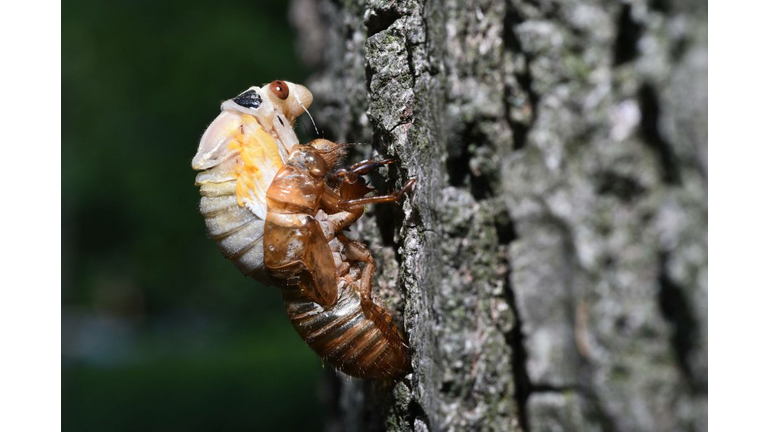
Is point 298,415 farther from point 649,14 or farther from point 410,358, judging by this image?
point 649,14

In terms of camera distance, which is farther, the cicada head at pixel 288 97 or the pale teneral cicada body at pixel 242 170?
the cicada head at pixel 288 97

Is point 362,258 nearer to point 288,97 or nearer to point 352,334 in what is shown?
point 352,334

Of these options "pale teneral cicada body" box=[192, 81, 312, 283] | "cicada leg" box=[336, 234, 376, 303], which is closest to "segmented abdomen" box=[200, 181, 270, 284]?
"pale teneral cicada body" box=[192, 81, 312, 283]

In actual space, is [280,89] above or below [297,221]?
above

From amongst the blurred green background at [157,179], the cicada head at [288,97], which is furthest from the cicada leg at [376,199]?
the blurred green background at [157,179]

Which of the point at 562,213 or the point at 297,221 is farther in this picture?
the point at 297,221

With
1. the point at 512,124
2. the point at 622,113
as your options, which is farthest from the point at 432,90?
the point at 622,113

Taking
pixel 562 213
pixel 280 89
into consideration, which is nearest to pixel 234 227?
pixel 280 89

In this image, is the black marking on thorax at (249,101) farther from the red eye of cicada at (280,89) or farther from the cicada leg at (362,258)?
the cicada leg at (362,258)
